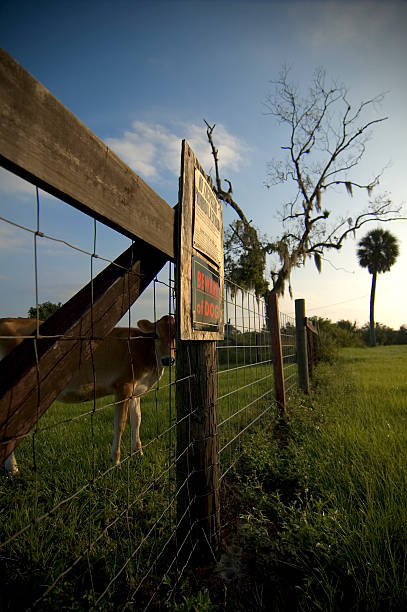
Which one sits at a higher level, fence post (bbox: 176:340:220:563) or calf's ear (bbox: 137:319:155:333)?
calf's ear (bbox: 137:319:155:333)

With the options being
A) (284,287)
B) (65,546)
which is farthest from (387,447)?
(284,287)

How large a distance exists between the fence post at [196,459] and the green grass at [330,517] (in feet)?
1.03

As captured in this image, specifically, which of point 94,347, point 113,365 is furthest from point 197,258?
point 113,365

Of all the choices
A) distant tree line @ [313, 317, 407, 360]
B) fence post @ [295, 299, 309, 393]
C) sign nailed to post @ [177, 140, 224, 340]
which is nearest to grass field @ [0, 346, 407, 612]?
sign nailed to post @ [177, 140, 224, 340]

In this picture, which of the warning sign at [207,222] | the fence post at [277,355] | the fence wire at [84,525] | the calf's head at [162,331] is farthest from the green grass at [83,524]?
the fence post at [277,355]

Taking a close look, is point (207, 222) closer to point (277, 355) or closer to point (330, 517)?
point (330, 517)

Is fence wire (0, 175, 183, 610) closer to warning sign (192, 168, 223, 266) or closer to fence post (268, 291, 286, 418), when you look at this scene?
warning sign (192, 168, 223, 266)

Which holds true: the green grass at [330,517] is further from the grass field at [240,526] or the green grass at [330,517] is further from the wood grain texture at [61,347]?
the wood grain texture at [61,347]

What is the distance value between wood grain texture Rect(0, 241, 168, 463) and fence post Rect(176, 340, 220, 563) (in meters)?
0.74

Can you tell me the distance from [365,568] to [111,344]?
3.20m

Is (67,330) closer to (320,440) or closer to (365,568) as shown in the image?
(365,568)

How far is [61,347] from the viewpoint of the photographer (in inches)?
49.4

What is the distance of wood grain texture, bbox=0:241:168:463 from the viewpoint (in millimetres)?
1098

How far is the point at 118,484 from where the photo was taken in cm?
292
